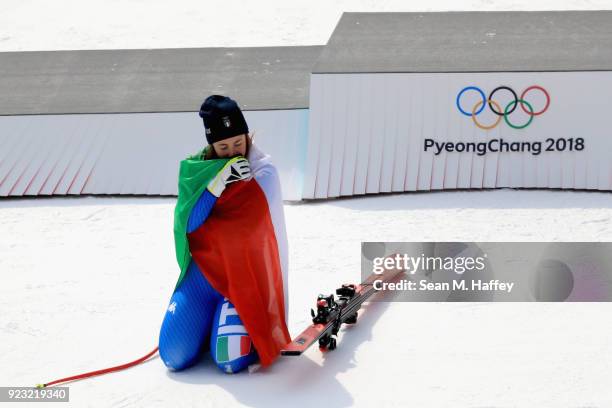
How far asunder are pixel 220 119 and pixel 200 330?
3.28ft

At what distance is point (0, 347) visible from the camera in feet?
17.1

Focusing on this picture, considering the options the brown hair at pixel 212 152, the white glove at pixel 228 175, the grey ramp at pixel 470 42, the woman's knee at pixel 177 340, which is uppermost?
the brown hair at pixel 212 152

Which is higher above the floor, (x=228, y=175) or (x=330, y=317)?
(x=228, y=175)

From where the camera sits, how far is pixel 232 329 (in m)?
4.53

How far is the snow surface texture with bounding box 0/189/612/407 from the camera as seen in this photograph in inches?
172

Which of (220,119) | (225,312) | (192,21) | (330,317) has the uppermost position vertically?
(220,119)

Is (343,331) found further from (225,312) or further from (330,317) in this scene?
(225,312)

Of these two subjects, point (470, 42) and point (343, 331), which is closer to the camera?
point (343, 331)

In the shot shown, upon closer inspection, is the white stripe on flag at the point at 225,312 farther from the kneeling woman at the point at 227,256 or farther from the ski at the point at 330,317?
the ski at the point at 330,317

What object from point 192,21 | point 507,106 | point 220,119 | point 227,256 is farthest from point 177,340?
point 192,21

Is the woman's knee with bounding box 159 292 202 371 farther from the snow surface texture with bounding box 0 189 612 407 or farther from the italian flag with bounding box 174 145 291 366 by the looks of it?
the italian flag with bounding box 174 145 291 366

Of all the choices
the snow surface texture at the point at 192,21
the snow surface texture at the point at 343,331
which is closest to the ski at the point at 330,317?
the snow surface texture at the point at 343,331

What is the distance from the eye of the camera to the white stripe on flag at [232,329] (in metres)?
4.53

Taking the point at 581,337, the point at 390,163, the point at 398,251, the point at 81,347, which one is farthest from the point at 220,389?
the point at 390,163
